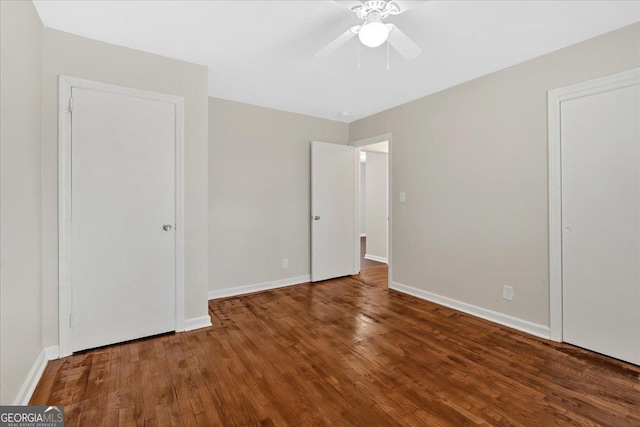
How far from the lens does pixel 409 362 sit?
2123 mm

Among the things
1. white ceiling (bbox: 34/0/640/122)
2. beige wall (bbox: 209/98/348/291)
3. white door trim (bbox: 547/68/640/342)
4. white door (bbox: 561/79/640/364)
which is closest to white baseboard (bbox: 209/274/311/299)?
beige wall (bbox: 209/98/348/291)

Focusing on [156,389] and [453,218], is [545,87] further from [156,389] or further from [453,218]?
[156,389]

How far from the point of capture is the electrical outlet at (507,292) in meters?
2.75

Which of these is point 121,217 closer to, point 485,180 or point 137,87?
point 137,87

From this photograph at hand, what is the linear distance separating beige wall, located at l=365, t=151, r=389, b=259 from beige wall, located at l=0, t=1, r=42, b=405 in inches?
197

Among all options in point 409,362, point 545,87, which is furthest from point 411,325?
point 545,87

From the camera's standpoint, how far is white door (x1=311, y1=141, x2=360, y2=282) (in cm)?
424

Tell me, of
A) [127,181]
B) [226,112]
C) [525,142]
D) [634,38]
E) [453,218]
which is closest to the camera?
[634,38]

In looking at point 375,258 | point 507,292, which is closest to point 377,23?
point 507,292

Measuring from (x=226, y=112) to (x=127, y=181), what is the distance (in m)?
1.61

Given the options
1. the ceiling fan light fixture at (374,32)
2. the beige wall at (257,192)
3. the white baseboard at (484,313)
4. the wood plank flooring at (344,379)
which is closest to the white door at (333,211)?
the beige wall at (257,192)

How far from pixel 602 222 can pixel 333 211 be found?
294cm

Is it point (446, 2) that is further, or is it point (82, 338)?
point (82, 338)

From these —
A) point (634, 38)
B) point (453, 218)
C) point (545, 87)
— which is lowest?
Result: point (453, 218)
